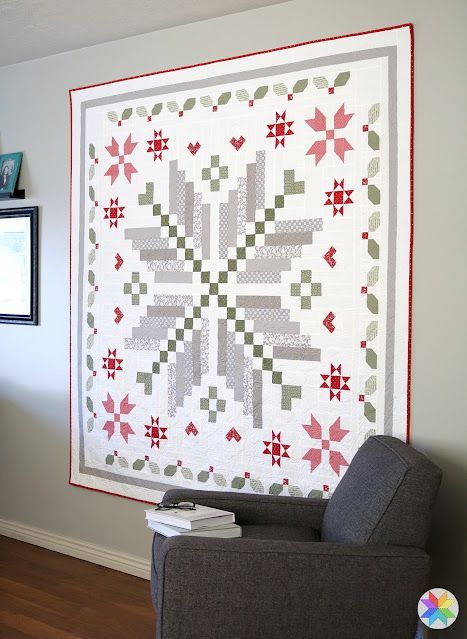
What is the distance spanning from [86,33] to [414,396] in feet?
7.31

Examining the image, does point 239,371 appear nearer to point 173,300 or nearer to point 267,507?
point 173,300

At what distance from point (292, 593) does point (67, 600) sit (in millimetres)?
1403

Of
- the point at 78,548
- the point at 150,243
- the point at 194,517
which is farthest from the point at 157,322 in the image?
the point at 78,548

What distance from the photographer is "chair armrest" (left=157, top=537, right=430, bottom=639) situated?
79.3 inches

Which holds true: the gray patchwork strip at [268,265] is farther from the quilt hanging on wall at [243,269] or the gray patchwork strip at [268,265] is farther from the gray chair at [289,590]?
the gray chair at [289,590]

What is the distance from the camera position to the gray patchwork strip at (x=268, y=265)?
2871mm

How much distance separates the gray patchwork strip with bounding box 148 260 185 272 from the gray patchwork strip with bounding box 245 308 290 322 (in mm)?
404

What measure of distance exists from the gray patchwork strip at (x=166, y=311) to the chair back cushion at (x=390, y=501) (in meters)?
1.17

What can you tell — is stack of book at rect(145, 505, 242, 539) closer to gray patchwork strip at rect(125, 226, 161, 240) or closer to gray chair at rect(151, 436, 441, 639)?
gray chair at rect(151, 436, 441, 639)

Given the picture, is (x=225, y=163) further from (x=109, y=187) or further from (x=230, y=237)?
(x=109, y=187)

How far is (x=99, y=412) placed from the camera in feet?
11.3

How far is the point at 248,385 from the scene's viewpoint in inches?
117

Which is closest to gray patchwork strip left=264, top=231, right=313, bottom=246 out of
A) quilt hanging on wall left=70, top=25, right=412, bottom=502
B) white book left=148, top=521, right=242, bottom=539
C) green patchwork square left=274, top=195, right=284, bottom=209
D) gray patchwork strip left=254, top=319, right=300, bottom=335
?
quilt hanging on wall left=70, top=25, right=412, bottom=502

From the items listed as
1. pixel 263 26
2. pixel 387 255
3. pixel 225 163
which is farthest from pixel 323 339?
pixel 263 26
